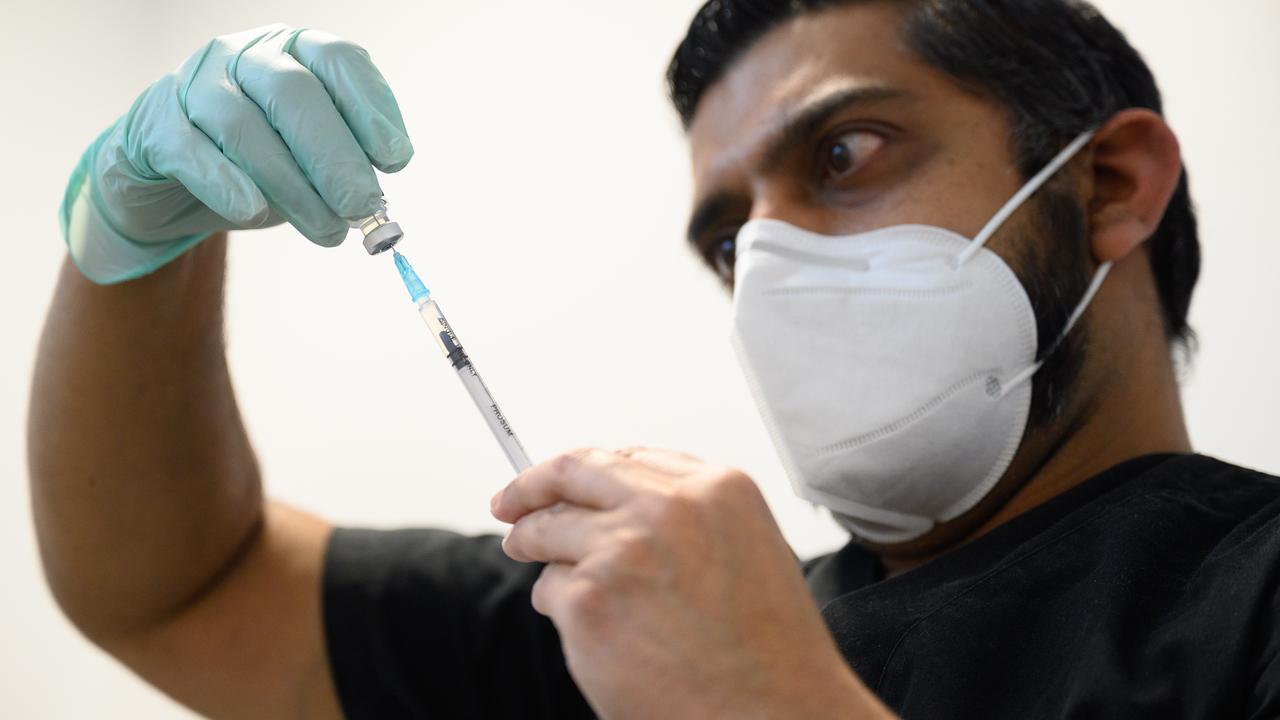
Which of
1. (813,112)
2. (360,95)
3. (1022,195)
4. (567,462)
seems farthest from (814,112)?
(567,462)

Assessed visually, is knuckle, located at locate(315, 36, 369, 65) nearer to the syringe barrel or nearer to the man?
the man

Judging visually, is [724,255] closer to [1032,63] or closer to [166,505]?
[1032,63]

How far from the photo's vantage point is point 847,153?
1.03 metres

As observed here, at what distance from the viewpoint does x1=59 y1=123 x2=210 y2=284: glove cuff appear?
0.96 meters

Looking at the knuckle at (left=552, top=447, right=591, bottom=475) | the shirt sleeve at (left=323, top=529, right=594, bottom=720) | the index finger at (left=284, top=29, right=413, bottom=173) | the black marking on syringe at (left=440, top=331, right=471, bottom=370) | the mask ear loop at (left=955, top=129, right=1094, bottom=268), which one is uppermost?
the index finger at (left=284, top=29, right=413, bottom=173)

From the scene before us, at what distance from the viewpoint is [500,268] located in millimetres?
1796

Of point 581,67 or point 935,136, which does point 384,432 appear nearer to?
point 581,67

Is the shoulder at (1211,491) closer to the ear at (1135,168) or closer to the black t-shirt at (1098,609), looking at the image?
the black t-shirt at (1098,609)

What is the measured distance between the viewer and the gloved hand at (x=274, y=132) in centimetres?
79

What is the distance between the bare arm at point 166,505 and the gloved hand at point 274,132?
242mm

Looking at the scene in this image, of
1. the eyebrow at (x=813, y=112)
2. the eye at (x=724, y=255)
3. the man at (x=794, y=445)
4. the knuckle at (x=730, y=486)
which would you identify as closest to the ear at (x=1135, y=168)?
the man at (x=794, y=445)

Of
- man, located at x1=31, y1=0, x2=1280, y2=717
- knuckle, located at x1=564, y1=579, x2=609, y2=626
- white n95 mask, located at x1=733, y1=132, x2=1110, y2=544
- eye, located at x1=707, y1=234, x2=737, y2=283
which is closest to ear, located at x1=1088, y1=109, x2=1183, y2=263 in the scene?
man, located at x1=31, y1=0, x2=1280, y2=717

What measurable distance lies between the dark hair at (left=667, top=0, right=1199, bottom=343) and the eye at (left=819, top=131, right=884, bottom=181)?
12cm

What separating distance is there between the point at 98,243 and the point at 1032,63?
0.98 m
